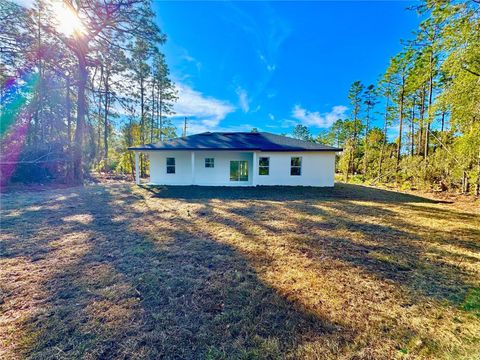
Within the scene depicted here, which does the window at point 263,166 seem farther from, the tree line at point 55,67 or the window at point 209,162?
the tree line at point 55,67

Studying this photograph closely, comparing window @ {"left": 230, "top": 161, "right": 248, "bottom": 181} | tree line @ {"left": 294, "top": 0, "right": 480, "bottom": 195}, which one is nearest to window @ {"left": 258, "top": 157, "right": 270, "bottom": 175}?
window @ {"left": 230, "top": 161, "right": 248, "bottom": 181}

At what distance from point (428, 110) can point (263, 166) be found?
8.43 metres

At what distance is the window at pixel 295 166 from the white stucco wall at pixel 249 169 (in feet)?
0.66

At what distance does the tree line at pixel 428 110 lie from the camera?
5.97 meters

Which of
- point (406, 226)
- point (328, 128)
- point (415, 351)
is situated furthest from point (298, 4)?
point (328, 128)

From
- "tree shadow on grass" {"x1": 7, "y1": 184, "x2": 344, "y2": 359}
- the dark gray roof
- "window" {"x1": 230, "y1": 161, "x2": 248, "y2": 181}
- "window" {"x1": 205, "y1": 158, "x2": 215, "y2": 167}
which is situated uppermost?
the dark gray roof

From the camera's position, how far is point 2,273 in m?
2.97

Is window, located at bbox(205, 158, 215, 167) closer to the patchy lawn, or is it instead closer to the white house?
the white house

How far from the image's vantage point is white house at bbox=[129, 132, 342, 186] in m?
12.4

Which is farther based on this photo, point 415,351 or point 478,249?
point 478,249

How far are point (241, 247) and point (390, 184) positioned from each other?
17038 millimetres

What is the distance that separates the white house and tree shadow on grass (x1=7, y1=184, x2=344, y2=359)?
29.8 feet

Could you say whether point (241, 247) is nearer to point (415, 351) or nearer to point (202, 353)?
point (202, 353)

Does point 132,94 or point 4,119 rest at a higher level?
point 132,94
